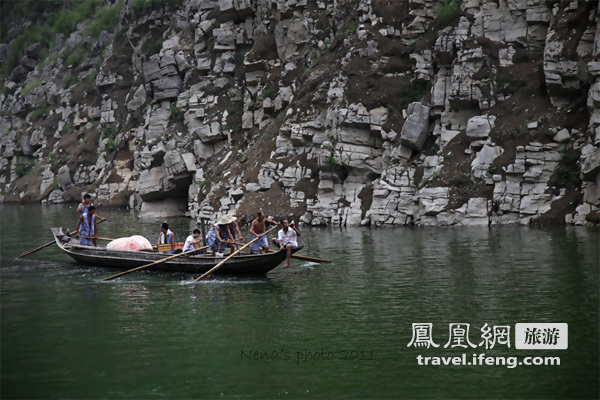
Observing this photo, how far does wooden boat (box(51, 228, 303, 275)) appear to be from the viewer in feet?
84.2

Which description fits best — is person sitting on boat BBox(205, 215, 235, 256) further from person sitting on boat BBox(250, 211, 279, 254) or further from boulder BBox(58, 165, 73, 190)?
boulder BBox(58, 165, 73, 190)

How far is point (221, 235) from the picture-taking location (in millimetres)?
27516

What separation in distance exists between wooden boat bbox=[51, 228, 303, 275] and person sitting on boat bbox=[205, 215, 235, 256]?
85 centimetres

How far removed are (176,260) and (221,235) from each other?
6.82 ft

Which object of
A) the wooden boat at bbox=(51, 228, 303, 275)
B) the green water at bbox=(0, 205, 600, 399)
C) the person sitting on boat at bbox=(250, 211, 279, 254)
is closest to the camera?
the green water at bbox=(0, 205, 600, 399)

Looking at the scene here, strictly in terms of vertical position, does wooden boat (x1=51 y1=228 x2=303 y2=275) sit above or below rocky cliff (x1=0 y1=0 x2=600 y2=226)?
below

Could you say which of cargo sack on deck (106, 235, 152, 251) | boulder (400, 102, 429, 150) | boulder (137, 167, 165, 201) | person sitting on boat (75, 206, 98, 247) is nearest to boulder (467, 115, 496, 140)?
boulder (400, 102, 429, 150)

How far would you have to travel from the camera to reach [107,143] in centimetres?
7375

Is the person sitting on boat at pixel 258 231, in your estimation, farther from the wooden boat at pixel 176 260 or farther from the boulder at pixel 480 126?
the boulder at pixel 480 126

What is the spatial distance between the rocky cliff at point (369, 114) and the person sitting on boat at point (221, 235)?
16405mm

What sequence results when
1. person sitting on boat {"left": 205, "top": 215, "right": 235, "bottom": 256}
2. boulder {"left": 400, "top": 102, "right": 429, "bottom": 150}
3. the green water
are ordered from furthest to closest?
1. boulder {"left": 400, "top": 102, "right": 429, "bottom": 150}
2. person sitting on boat {"left": 205, "top": 215, "right": 235, "bottom": 256}
3. the green water

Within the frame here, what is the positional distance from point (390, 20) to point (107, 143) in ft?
124

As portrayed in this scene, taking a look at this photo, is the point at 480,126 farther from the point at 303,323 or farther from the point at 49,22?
the point at 49,22

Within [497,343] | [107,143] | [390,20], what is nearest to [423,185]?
[390,20]
